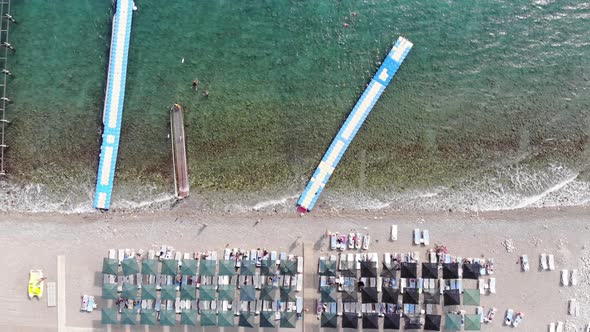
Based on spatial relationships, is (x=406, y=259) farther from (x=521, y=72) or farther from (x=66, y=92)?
(x=66, y=92)

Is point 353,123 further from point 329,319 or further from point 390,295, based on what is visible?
point 329,319

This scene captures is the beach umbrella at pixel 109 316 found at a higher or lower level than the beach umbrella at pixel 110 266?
lower

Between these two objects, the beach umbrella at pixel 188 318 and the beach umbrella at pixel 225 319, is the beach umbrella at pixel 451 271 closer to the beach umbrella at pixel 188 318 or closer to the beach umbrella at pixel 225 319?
the beach umbrella at pixel 225 319

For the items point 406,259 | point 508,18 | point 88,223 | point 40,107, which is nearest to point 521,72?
point 508,18

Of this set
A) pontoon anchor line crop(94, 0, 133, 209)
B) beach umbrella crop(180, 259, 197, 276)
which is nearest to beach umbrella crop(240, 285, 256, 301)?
beach umbrella crop(180, 259, 197, 276)

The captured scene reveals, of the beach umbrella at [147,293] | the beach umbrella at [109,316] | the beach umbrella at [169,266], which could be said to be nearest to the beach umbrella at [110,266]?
the beach umbrella at [147,293]

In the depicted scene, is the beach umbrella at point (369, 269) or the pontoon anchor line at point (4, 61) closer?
the beach umbrella at point (369, 269)
